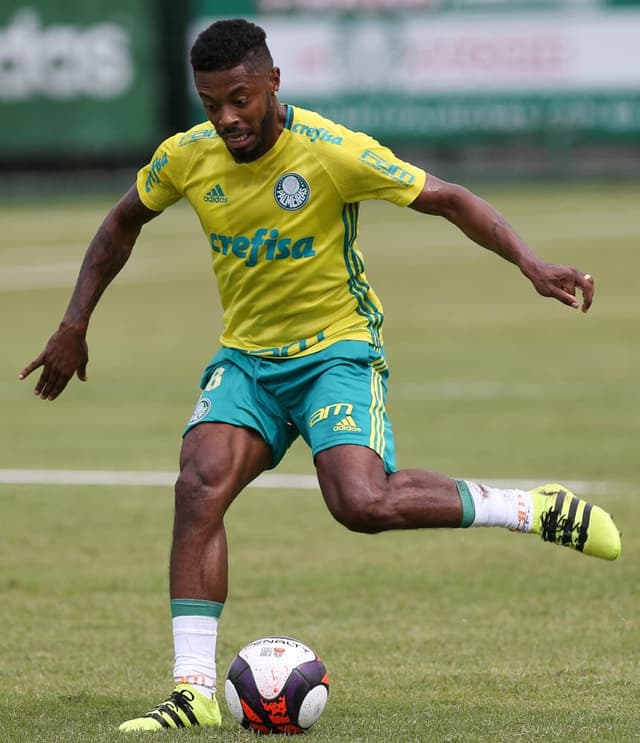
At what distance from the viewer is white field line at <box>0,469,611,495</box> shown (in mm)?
10898

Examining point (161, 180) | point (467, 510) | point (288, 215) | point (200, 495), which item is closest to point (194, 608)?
point (200, 495)

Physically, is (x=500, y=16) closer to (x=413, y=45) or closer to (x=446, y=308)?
(x=413, y=45)

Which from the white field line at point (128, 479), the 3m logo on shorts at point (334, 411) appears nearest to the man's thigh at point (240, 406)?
the 3m logo on shorts at point (334, 411)

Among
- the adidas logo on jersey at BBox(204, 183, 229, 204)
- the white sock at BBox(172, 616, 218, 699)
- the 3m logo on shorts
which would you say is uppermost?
the adidas logo on jersey at BBox(204, 183, 229, 204)

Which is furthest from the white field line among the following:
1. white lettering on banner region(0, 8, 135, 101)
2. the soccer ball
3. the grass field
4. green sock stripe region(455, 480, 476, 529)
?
white lettering on banner region(0, 8, 135, 101)

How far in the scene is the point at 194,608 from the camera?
6.24 m

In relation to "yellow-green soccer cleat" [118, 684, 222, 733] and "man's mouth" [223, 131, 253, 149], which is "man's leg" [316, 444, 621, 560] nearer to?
"yellow-green soccer cleat" [118, 684, 222, 733]

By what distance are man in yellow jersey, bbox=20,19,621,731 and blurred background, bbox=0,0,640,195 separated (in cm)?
3207

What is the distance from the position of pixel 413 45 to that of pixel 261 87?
32.8 meters

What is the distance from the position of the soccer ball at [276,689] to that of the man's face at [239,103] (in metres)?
1.87

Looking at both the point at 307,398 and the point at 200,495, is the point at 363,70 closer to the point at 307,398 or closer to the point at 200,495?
the point at 307,398

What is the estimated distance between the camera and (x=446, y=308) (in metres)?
20.7

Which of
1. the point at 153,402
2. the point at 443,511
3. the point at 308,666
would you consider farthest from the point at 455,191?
the point at 153,402

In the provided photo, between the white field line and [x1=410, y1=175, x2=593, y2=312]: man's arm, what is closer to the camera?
[x1=410, y1=175, x2=593, y2=312]: man's arm
